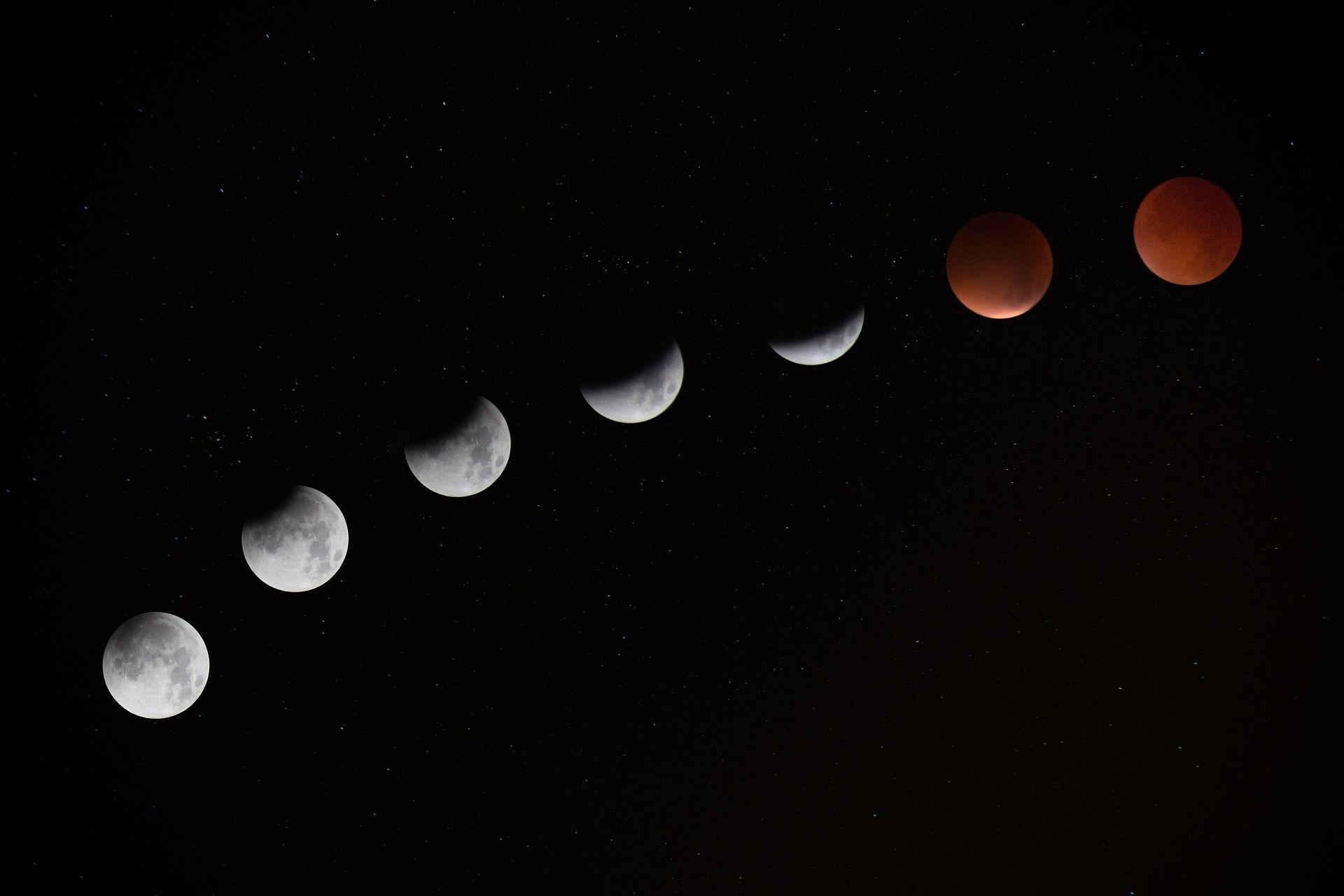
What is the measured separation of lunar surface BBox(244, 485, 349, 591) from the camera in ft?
5.39

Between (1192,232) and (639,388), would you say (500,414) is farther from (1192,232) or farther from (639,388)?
(1192,232)

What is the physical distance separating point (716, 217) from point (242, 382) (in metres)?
1.13

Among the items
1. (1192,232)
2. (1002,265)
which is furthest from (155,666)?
(1192,232)

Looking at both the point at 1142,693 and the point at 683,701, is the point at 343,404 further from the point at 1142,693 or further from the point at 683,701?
the point at 1142,693

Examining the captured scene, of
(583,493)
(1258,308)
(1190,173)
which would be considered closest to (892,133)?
(1190,173)

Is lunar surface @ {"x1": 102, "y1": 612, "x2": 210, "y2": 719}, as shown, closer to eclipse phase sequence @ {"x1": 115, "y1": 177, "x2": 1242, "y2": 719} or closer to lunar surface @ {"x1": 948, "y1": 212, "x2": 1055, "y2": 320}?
eclipse phase sequence @ {"x1": 115, "y1": 177, "x2": 1242, "y2": 719}

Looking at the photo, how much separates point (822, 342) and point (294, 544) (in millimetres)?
1091

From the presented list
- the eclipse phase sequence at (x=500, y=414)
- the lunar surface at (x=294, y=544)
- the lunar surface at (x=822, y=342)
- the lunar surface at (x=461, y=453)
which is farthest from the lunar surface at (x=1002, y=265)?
the lunar surface at (x=294, y=544)

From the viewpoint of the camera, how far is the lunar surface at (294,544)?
164 centimetres

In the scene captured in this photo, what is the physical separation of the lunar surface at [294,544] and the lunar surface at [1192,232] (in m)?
1.77

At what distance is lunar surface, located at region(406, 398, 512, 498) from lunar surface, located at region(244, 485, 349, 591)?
207 mm

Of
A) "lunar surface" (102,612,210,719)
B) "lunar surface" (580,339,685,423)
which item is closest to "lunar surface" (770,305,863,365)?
"lunar surface" (580,339,685,423)

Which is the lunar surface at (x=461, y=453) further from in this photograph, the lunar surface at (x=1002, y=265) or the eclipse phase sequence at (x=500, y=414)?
the lunar surface at (x=1002, y=265)

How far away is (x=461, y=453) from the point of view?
5.53ft
